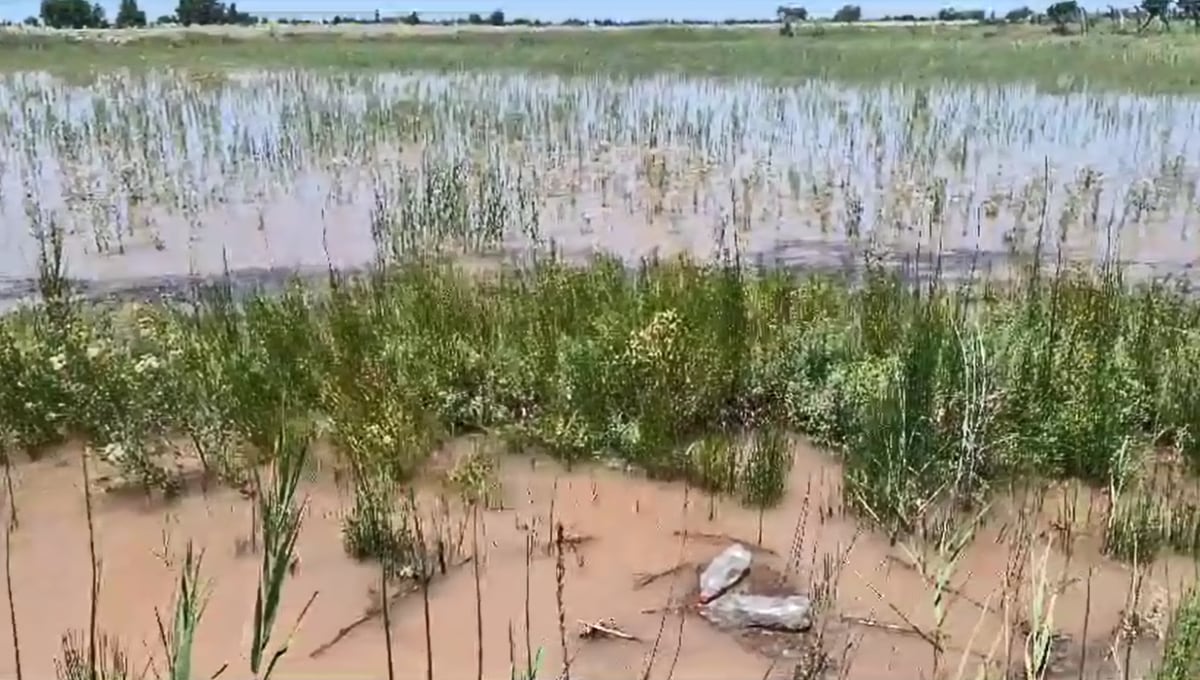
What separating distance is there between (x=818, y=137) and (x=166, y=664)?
12502 millimetres

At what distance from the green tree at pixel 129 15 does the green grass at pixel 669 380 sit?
44.6 metres

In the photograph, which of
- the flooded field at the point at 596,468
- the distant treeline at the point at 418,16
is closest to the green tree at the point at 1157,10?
the distant treeline at the point at 418,16

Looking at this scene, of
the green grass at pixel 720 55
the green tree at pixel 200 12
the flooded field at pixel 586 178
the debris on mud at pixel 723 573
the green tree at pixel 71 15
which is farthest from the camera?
the green tree at pixel 200 12

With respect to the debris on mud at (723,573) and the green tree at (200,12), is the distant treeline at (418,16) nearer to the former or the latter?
the green tree at (200,12)

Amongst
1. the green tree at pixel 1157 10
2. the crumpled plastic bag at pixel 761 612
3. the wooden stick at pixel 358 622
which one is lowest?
the wooden stick at pixel 358 622

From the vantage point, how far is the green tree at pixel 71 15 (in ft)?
147

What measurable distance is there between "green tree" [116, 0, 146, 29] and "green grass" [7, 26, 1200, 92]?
9.74 metres

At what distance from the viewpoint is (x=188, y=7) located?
49688 millimetres

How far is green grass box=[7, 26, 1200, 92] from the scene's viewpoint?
22406 millimetres

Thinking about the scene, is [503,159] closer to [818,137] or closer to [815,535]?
[818,137]

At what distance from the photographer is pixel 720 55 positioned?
28203 millimetres

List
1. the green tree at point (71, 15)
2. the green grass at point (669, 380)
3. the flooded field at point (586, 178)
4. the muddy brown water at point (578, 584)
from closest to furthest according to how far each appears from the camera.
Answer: the muddy brown water at point (578, 584), the green grass at point (669, 380), the flooded field at point (586, 178), the green tree at point (71, 15)

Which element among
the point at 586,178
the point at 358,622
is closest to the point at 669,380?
the point at 358,622

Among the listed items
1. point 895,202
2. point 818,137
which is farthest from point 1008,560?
point 818,137
